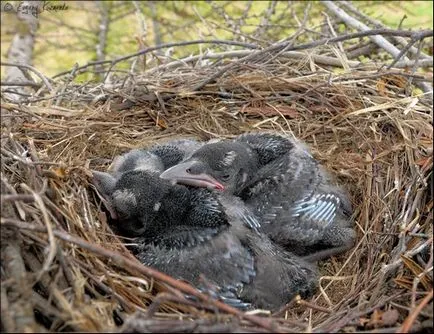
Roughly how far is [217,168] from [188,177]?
0.17m

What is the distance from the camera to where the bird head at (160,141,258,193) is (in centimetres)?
270

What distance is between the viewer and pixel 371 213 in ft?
9.11

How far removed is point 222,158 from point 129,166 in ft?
1.59

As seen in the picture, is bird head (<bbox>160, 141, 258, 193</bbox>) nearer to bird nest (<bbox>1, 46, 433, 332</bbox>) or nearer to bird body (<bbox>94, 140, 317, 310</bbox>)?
bird body (<bbox>94, 140, 317, 310</bbox>)

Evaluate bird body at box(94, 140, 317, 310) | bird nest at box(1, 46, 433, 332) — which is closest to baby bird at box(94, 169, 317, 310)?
bird body at box(94, 140, 317, 310)

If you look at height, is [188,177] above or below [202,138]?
above

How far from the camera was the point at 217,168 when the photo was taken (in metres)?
2.77

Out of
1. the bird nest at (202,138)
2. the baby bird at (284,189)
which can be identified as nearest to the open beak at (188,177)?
the baby bird at (284,189)

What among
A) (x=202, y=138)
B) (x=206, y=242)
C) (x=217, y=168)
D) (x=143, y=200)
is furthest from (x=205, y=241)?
(x=202, y=138)

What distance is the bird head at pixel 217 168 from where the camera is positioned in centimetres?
270

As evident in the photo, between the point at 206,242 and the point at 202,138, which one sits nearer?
the point at 206,242

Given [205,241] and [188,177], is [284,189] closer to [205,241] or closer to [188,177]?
[188,177]

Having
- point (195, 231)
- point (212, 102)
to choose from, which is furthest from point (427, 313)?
point (212, 102)

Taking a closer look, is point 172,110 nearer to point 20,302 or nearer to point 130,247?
point 130,247
